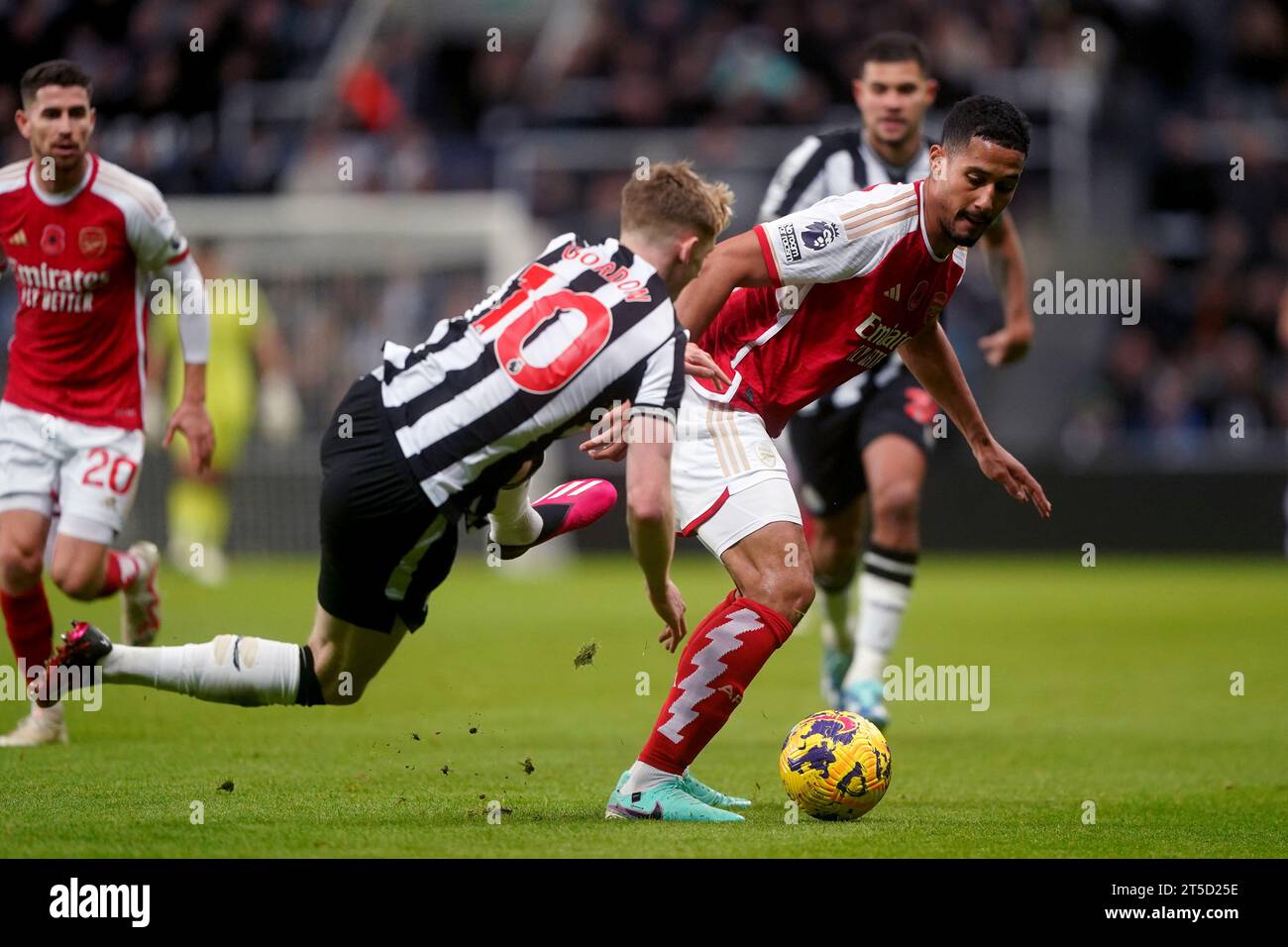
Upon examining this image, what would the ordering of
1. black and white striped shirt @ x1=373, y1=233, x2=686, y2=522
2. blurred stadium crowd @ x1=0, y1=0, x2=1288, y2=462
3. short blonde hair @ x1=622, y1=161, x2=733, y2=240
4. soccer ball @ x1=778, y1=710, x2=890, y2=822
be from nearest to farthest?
1. black and white striped shirt @ x1=373, y1=233, x2=686, y2=522
2. short blonde hair @ x1=622, y1=161, x2=733, y2=240
3. soccer ball @ x1=778, y1=710, x2=890, y2=822
4. blurred stadium crowd @ x1=0, y1=0, x2=1288, y2=462

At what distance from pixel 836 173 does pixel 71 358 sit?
355cm

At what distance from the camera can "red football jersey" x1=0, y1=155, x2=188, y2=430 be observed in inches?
293

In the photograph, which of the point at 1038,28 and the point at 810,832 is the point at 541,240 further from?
the point at 810,832

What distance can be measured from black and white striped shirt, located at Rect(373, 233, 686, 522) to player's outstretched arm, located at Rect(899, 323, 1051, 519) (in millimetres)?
1503

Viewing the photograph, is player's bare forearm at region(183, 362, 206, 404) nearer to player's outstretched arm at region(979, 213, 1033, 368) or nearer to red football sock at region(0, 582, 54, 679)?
red football sock at region(0, 582, 54, 679)

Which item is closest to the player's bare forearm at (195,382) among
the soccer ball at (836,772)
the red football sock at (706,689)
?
the red football sock at (706,689)

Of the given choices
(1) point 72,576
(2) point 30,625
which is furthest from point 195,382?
(2) point 30,625

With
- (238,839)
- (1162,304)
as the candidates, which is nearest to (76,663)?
(238,839)

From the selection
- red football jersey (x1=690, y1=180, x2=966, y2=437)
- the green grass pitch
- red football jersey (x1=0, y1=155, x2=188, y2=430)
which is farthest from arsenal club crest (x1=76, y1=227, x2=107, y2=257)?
red football jersey (x1=690, y1=180, x2=966, y2=437)

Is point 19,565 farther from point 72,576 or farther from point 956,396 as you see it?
point 956,396

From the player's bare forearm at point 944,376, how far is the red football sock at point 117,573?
11.2ft

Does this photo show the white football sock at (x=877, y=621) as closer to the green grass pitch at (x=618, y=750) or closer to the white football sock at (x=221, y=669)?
the green grass pitch at (x=618, y=750)

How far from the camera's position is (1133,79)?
21.8 metres

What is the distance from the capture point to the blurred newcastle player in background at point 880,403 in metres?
8.46
